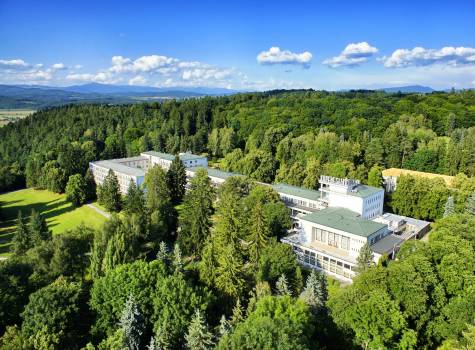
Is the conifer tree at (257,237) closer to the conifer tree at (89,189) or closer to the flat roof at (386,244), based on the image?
the flat roof at (386,244)

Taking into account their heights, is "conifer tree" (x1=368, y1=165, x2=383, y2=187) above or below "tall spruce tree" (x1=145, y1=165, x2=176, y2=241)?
above

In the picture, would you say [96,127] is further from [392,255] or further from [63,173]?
[392,255]

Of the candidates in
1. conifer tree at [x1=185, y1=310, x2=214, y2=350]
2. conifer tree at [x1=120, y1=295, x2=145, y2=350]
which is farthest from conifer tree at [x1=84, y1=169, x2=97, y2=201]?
conifer tree at [x1=185, y1=310, x2=214, y2=350]

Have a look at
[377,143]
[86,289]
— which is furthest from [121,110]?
[86,289]

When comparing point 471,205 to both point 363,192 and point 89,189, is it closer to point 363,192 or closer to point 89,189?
point 363,192

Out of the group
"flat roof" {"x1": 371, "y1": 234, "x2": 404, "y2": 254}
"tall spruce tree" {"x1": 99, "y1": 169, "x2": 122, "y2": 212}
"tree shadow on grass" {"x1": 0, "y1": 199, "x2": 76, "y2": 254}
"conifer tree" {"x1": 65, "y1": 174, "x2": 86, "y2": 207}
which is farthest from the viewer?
"conifer tree" {"x1": 65, "y1": 174, "x2": 86, "y2": 207}

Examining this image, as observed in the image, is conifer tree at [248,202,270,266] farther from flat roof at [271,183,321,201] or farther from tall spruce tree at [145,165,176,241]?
flat roof at [271,183,321,201]
